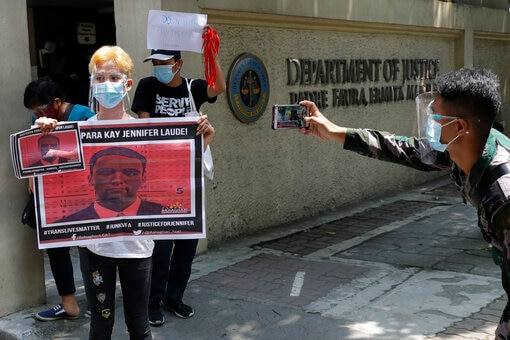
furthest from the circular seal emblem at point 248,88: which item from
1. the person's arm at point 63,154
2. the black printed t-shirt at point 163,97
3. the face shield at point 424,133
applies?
the face shield at point 424,133

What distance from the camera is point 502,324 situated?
2.22 metres

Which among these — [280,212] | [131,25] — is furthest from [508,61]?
[131,25]

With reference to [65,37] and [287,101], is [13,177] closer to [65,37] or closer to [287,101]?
[287,101]

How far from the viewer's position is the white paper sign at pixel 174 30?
3.88 m

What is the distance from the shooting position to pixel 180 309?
4570 millimetres

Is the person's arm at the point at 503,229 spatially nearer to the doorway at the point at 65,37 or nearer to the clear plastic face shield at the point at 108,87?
the clear plastic face shield at the point at 108,87

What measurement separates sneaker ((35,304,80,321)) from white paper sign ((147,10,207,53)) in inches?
80.6

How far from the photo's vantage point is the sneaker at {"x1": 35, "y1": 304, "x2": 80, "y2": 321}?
14.5 feet

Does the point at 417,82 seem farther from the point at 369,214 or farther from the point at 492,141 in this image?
the point at 492,141

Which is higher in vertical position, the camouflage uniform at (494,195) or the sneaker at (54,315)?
the camouflage uniform at (494,195)

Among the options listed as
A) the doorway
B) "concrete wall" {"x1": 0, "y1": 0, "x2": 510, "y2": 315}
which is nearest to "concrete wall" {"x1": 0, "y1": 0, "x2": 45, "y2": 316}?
"concrete wall" {"x1": 0, "y1": 0, "x2": 510, "y2": 315}

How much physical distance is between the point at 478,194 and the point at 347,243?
14.9 ft

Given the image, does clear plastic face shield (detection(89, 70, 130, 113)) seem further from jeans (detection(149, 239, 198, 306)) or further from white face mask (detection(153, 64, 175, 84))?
jeans (detection(149, 239, 198, 306))

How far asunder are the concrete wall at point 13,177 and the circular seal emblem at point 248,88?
2634mm
